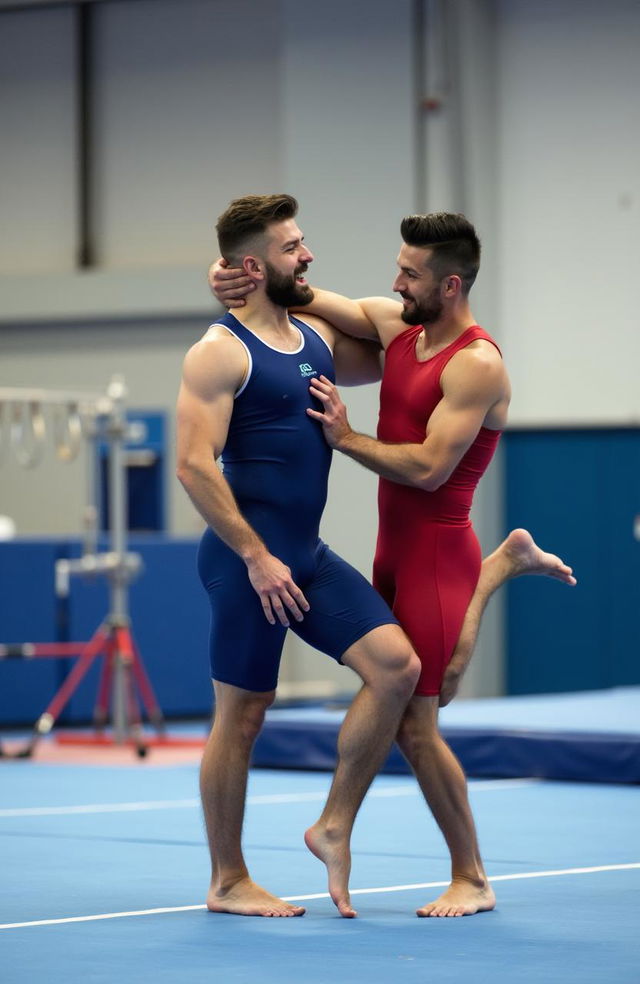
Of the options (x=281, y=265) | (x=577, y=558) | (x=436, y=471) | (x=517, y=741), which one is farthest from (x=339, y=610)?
(x=577, y=558)

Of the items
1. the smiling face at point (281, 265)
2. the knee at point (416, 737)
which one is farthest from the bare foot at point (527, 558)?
→ the smiling face at point (281, 265)

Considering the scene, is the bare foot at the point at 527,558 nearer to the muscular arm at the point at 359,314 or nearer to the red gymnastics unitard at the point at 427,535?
the red gymnastics unitard at the point at 427,535

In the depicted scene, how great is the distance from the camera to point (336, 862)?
4.37 metres

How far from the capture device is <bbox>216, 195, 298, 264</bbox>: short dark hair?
454 centimetres

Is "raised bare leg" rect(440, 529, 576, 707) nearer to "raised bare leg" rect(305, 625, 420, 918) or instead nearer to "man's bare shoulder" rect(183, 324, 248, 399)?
"raised bare leg" rect(305, 625, 420, 918)

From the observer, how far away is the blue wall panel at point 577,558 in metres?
A: 12.9

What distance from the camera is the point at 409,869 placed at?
529 centimetres

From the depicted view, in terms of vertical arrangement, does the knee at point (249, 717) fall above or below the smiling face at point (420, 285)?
below

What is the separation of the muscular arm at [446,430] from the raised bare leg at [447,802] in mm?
577

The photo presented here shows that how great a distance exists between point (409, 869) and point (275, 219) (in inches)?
78.3

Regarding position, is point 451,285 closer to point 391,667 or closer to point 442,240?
point 442,240

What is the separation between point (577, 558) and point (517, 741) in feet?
17.8

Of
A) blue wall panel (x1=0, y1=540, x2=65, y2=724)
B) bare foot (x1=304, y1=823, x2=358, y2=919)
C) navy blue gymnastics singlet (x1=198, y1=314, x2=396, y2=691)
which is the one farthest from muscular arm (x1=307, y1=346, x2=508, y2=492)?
blue wall panel (x1=0, y1=540, x2=65, y2=724)

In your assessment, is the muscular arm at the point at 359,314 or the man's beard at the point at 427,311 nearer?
the man's beard at the point at 427,311
